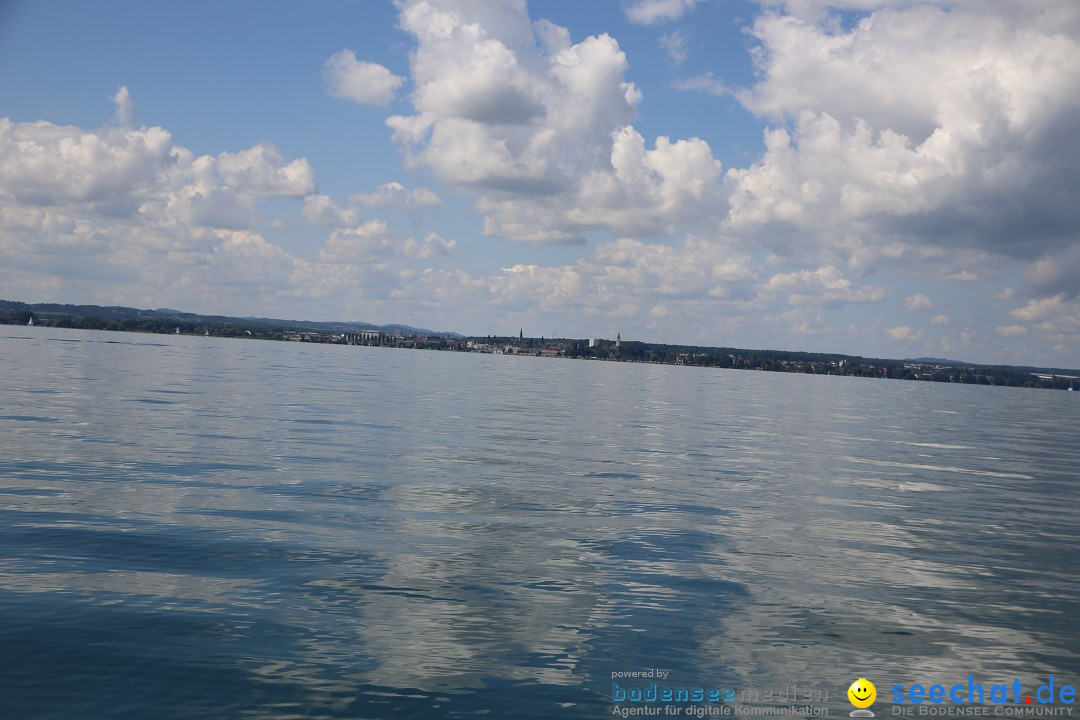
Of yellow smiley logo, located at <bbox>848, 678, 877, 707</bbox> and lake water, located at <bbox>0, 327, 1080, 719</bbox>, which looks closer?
lake water, located at <bbox>0, 327, 1080, 719</bbox>

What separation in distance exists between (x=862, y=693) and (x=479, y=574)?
8.68 m

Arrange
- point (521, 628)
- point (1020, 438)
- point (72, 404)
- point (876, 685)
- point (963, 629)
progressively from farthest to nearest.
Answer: point (1020, 438) < point (72, 404) < point (963, 629) < point (521, 628) < point (876, 685)

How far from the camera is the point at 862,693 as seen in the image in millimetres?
13828

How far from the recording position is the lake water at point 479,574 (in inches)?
527

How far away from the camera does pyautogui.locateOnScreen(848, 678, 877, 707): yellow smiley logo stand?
13.6m

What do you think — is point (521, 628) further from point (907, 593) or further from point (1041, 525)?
point (1041, 525)

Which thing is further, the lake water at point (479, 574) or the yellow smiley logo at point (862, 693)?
the yellow smiley logo at point (862, 693)

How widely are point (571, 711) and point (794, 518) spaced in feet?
58.1

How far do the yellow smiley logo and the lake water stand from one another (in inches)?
7.2

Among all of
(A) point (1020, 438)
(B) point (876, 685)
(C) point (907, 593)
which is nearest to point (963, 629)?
(C) point (907, 593)

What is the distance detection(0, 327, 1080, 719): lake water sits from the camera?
13398 millimetres

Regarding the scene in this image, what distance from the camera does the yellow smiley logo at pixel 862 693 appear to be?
13555 millimetres

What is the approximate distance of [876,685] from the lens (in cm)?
1427

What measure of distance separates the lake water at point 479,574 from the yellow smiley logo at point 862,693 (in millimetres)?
182
